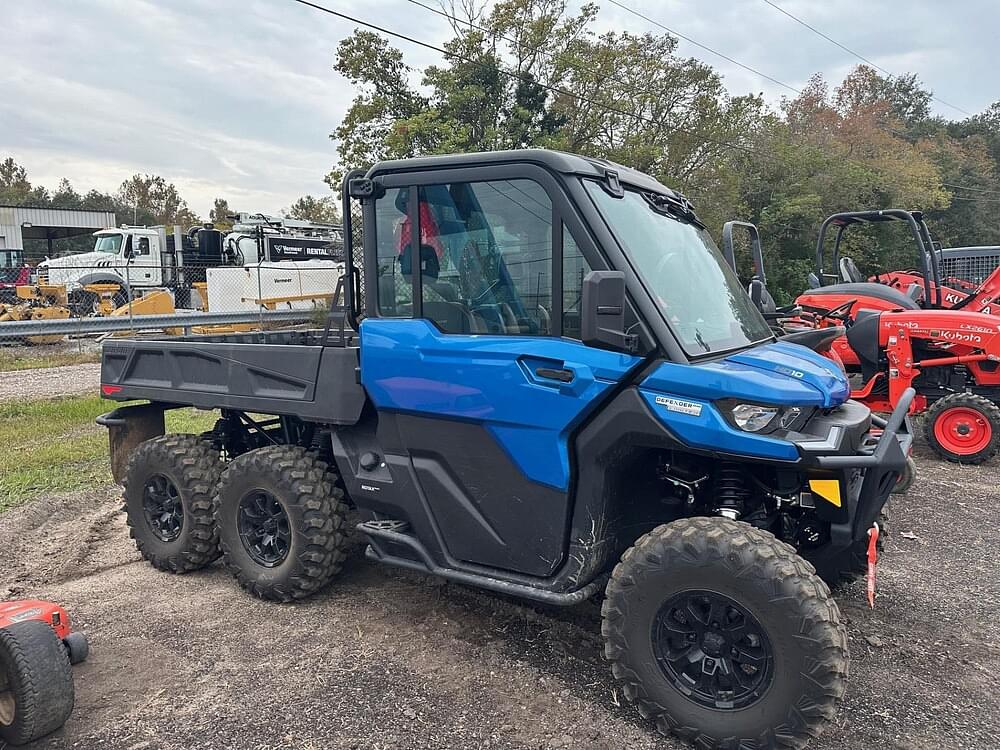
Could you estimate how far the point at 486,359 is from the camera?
3141 mm

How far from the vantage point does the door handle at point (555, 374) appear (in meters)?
2.95

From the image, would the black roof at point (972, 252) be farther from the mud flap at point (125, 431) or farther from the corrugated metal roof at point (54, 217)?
the corrugated metal roof at point (54, 217)

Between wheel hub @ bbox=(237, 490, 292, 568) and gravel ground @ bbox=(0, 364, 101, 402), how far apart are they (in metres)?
7.52

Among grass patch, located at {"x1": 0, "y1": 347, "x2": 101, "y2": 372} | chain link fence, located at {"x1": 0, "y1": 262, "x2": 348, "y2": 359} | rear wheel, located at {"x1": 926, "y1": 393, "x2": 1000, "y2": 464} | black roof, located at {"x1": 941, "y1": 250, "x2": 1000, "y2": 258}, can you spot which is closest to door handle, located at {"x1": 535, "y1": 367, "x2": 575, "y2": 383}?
rear wheel, located at {"x1": 926, "y1": 393, "x2": 1000, "y2": 464}

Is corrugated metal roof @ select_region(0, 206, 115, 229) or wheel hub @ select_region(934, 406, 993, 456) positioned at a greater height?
corrugated metal roof @ select_region(0, 206, 115, 229)

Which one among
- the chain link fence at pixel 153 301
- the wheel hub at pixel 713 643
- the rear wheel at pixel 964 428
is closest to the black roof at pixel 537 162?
the wheel hub at pixel 713 643

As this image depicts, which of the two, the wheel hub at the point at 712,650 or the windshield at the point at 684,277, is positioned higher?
the windshield at the point at 684,277

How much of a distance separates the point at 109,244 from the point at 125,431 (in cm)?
2134

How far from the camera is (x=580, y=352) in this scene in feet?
9.64

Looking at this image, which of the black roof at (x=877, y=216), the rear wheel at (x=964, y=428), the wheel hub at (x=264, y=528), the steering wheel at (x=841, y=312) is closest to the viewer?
the wheel hub at (x=264, y=528)

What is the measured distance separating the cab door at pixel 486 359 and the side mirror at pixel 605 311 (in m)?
0.11

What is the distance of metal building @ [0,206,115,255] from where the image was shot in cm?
3753

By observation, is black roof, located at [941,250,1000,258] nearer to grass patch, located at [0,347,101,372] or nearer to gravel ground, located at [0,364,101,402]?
gravel ground, located at [0,364,101,402]

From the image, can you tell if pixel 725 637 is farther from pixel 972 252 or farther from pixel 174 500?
pixel 972 252
